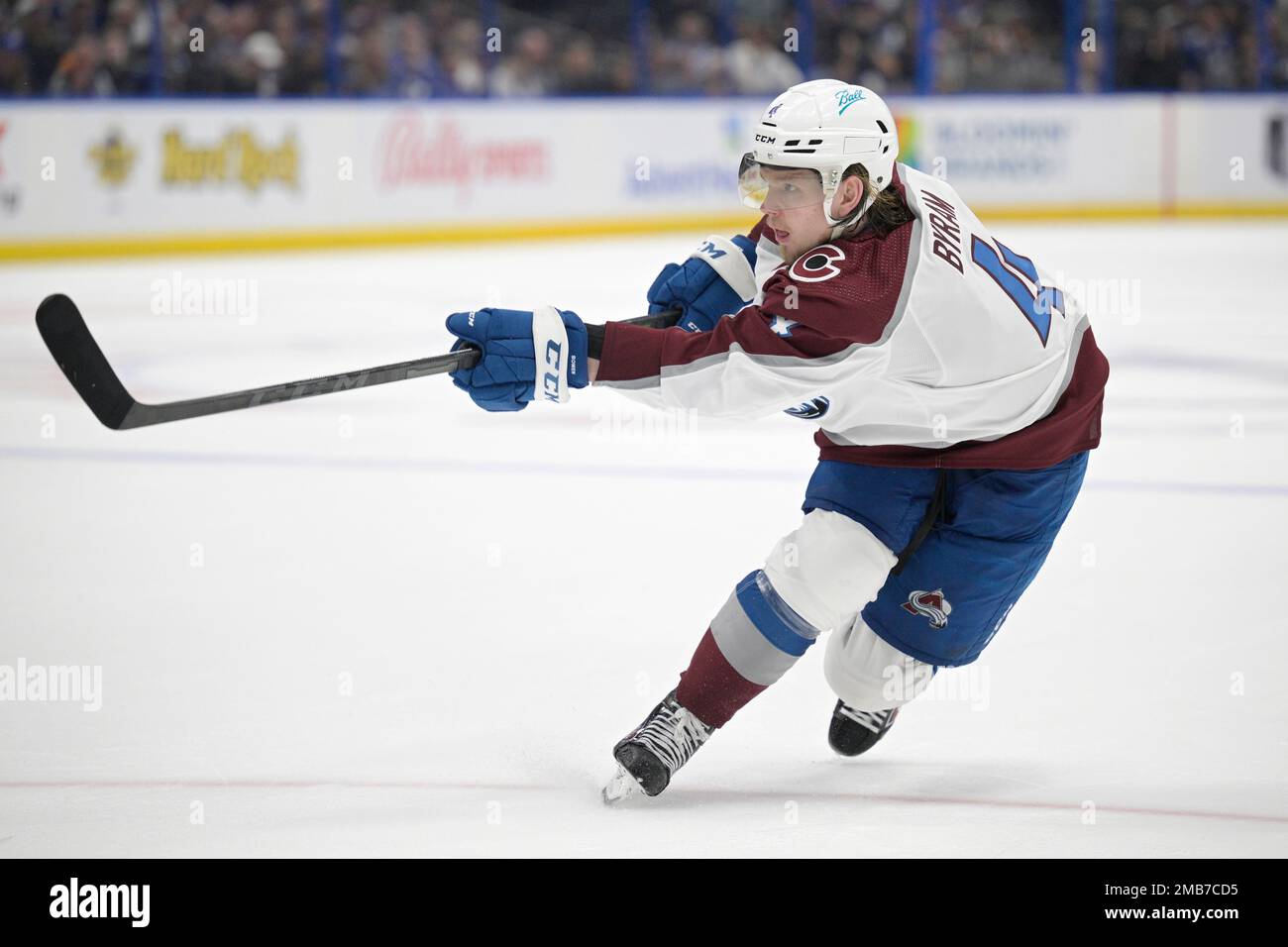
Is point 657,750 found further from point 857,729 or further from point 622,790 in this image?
point 857,729

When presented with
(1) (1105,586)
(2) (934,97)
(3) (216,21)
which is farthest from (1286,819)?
(2) (934,97)

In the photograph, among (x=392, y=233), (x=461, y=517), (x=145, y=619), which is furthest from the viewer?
(x=392, y=233)

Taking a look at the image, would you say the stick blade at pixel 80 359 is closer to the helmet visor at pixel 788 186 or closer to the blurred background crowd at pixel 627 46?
the helmet visor at pixel 788 186

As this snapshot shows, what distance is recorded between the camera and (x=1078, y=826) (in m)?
2.46

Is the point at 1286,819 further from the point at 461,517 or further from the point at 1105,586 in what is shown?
the point at 461,517

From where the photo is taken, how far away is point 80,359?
96.7 inches

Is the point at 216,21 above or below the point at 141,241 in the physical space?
above

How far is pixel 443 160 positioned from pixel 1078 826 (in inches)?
361

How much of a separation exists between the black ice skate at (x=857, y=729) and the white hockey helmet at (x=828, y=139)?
84 centimetres

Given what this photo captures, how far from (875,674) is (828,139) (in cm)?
91

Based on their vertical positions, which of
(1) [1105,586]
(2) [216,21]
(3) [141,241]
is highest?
(2) [216,21]

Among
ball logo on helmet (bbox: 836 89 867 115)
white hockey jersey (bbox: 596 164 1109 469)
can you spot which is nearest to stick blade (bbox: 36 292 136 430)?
white hockey jersey (bbox: 596 164 1109 469)

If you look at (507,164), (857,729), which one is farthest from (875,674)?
(507,164)

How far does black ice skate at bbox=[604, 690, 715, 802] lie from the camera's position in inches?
100
